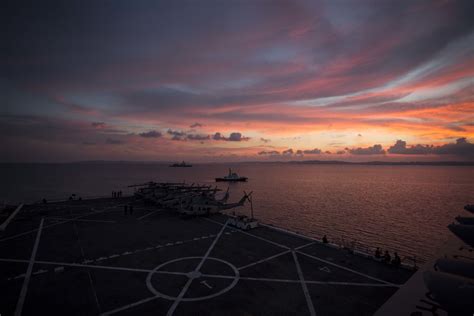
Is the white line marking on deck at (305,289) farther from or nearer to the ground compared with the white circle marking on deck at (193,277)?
nearer to the ground

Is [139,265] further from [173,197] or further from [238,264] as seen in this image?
[173,197]

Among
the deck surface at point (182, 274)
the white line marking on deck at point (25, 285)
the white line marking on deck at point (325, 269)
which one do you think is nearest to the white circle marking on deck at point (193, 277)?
the deck surface at point (182, 274)

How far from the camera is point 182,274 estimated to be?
2448cm

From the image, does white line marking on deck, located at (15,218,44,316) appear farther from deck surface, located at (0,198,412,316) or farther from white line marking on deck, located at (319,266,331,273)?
white line marking on deck, located at (319,266,331,273)

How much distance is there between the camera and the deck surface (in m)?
19.4

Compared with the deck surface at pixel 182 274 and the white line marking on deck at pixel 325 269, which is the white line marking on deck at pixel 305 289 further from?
the white line marking on deck at pixel 325 269

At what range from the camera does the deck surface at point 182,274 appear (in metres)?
19.4

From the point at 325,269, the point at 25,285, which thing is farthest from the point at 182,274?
the point at 325,269

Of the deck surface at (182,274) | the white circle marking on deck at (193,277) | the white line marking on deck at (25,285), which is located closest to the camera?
→ the white line marking on deck at (25,285)

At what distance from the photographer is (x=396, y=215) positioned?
76562 mm

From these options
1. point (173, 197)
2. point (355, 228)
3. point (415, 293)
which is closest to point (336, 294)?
point (415, 293)

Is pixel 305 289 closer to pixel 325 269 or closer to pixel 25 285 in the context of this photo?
pixel 325 269

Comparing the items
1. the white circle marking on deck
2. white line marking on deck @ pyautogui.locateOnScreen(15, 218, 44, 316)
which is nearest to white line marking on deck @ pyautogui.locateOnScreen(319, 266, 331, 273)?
the white circle marking on deck

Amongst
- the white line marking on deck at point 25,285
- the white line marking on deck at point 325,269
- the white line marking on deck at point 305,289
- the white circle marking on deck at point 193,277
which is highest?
the white line marking on deck at point 25,285
